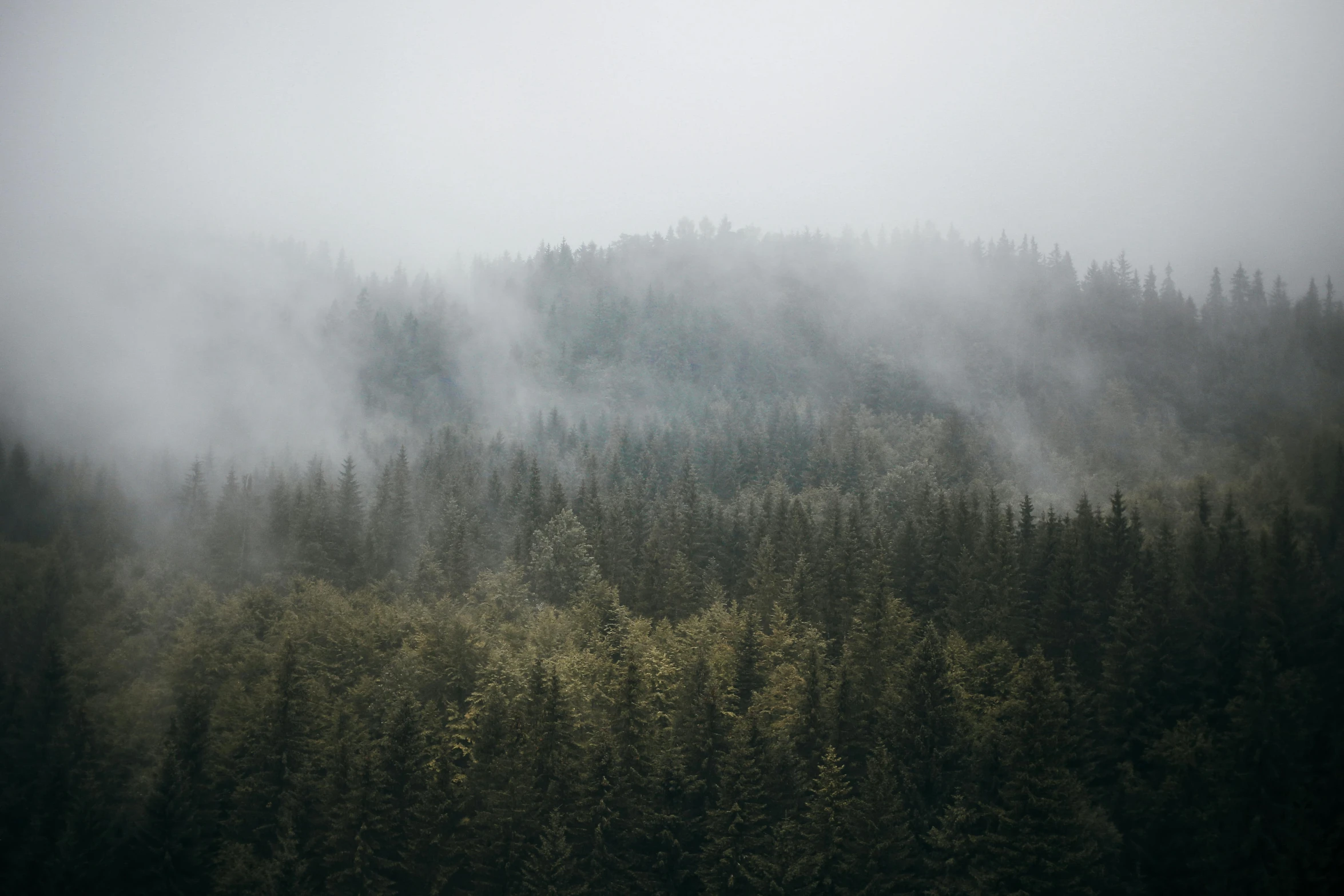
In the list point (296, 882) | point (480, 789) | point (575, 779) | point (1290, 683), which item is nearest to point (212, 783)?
point (296, 882)

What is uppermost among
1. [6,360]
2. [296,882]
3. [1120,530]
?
[6,360]

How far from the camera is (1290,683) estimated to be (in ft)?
170

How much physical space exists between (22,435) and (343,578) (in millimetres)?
92818

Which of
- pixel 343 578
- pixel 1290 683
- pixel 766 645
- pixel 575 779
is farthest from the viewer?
pixel 343 578

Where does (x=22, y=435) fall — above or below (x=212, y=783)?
above

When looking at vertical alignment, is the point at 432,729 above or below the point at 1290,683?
below

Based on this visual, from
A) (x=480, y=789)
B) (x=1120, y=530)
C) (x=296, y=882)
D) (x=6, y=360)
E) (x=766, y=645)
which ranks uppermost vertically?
(x=6, y=360)

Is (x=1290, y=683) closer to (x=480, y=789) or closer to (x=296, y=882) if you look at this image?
(x=480, y=789)

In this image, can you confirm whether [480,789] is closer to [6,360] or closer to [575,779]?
[575,779]

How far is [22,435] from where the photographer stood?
150m

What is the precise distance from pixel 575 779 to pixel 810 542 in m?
36.8

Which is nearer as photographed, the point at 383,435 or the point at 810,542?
the point at 810,542

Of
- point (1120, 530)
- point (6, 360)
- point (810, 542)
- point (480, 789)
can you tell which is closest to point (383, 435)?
point (6, 360)

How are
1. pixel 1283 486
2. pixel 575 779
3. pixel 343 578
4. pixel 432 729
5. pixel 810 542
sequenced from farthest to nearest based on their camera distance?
1. pixel 343 578
2. pixel 810 542
3. pixel 1283 486
4. pixel 432 729
5. pixel 575 779
